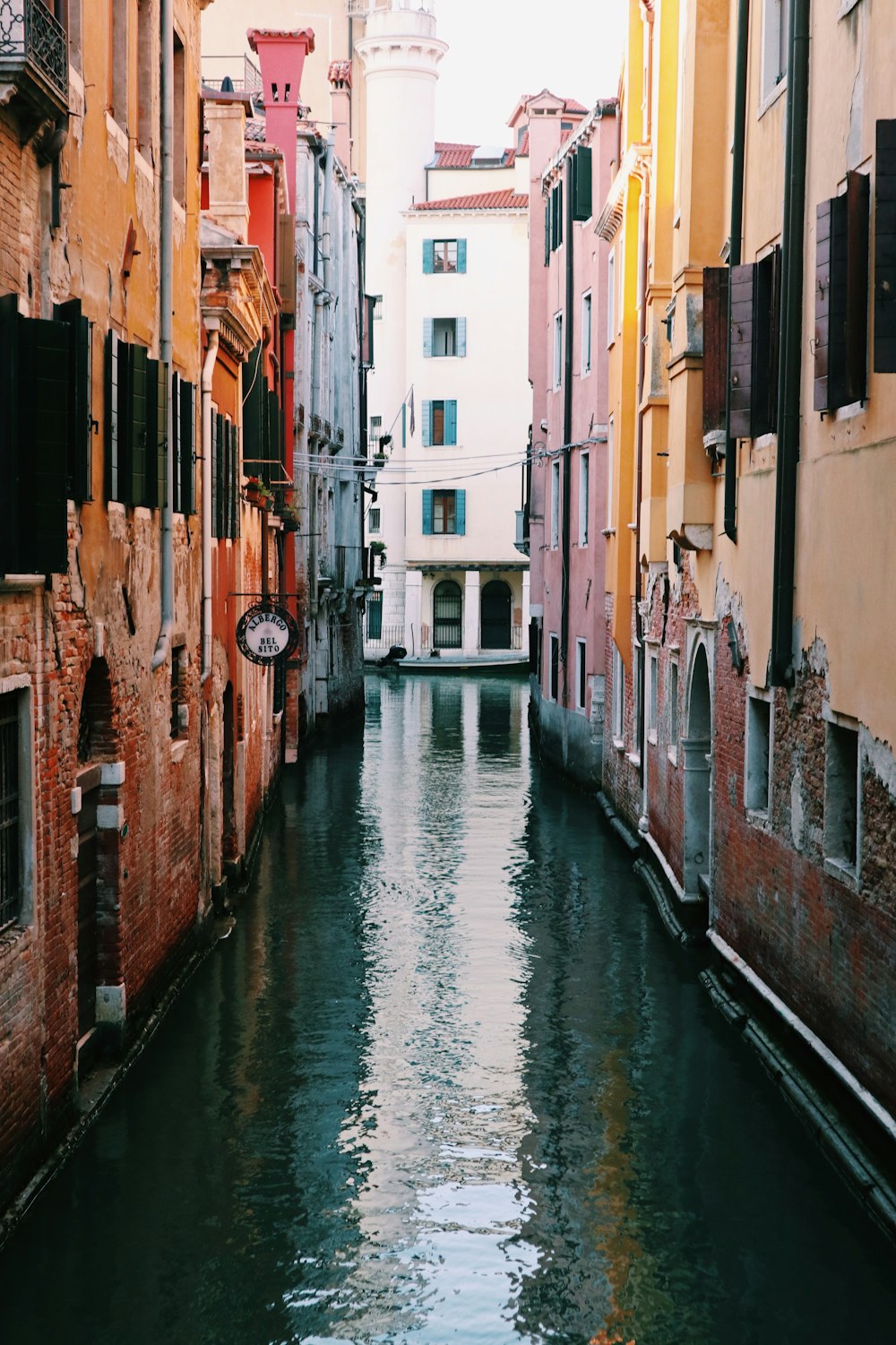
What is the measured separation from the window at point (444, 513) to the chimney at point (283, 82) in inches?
987

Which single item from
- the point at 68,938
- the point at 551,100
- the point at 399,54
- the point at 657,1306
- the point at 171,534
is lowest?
the point at 657,1306

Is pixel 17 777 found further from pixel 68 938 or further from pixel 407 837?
pixel 407 837

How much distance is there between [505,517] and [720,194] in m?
40.2

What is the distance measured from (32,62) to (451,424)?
46665 mm

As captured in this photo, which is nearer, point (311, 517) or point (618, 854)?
point (618, 854)

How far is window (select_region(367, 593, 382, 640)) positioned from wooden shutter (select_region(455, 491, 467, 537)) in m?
3.44

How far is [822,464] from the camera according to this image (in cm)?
1058

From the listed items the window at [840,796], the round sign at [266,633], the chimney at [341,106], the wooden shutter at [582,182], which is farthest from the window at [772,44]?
the chimney at [341,106]

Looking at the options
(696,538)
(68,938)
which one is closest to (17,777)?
(68,938)

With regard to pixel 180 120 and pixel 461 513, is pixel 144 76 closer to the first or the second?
pixel 180 120

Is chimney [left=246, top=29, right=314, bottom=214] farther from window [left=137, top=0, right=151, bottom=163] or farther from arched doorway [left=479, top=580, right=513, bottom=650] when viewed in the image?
arched doorway [left=479, top=580, right=513, bottom=650]

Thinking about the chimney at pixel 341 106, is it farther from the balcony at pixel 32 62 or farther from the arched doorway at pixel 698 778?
the balcony at pixel 32 62

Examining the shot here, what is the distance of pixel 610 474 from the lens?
83.1ft

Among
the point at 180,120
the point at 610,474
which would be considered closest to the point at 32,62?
the point at 180,120
